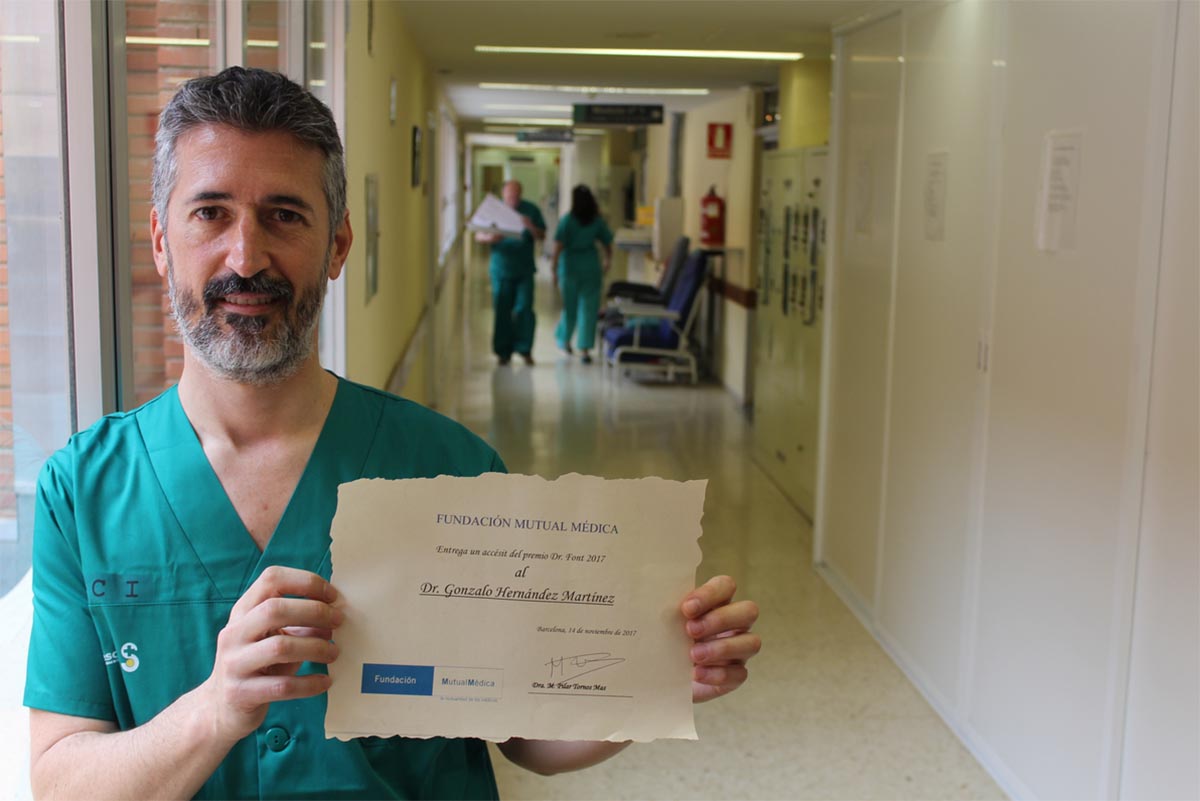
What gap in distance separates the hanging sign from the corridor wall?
549 centimetres

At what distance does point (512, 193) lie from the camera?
12.1 metres

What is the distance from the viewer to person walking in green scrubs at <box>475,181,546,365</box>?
37.1 feet

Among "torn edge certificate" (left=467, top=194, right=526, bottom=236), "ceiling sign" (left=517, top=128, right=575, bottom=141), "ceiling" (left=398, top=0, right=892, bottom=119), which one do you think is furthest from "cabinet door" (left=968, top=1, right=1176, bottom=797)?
"ceiling sign" (left=517, top=128, right=575, bottom=141)

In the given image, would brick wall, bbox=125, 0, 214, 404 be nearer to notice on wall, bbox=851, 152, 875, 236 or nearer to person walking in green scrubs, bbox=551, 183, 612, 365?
notice on wall, bbox=851, 152, 875, 236

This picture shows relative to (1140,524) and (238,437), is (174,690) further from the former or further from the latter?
(1140,524)

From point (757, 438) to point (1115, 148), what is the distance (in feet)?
17.1

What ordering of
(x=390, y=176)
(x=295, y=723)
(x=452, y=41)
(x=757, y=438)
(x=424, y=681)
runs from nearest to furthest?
(x=424, y=681) → (x=295, y=723) → (x=390, y=176) → (x=452, y=41) → (x=757, y=438)

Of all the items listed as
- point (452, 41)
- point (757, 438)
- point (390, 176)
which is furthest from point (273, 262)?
point (757, 438)

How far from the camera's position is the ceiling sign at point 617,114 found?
42.5 ft

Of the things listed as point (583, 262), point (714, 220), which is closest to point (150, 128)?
point (714, 220)

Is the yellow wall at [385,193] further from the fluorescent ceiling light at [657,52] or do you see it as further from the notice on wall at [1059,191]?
the notice on wall at [1059,191]

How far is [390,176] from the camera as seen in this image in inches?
231

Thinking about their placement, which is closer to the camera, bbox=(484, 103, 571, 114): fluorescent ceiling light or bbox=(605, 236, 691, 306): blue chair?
bbox=(605, 236, 691, 306): blue chair
